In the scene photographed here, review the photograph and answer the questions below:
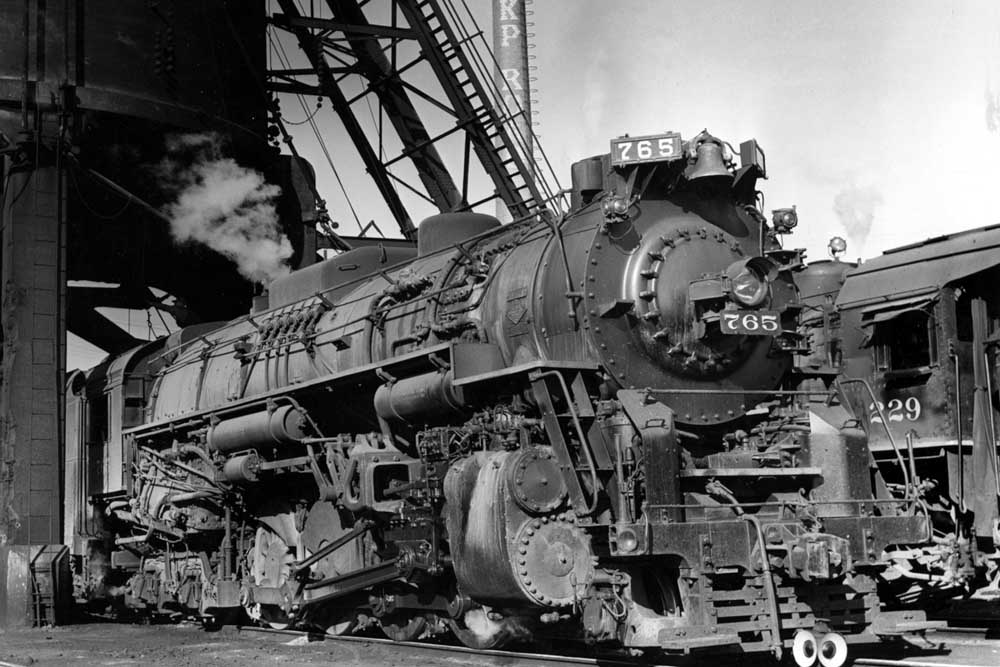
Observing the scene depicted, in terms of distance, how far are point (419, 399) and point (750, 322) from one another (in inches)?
100

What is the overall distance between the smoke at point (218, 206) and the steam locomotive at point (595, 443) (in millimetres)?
7260

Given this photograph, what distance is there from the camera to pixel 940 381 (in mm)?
11617

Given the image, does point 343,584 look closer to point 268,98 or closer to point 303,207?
point 303,207

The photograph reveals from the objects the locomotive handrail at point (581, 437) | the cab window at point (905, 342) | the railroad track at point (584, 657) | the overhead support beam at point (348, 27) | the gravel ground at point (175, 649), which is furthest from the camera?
the overhead support beam at point (348, 27)

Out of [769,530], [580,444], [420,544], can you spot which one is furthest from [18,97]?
[769,530]

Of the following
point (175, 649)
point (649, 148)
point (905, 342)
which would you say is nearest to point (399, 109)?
point (905, 342)

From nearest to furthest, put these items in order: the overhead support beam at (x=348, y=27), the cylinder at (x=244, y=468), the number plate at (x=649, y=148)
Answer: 1. the number plate at (x=649, y=148)
2. the cylinder at (x=244, y=468)
3. the overhead support beam at (x=348, y=27)

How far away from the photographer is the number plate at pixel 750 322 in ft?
27.7

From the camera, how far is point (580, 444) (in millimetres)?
8148

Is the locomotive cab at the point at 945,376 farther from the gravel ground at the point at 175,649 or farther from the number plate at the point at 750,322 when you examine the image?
the gravel ground at the point at 175,649

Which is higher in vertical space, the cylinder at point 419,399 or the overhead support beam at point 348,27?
the overhead support beam at point 348,27

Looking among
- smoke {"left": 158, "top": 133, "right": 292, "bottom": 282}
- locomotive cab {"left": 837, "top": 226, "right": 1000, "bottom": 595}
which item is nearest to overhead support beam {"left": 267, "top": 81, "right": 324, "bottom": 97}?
smoke {"left": 158, "top": 133, "right": 292, "bottom": 282}

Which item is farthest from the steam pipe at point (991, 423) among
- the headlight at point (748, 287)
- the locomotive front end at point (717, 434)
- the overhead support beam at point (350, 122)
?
the overhead support beam at point (350, 122)

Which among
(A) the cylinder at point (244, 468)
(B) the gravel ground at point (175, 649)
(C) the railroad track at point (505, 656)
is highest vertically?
(A) the cylinder at point (244, 468)
